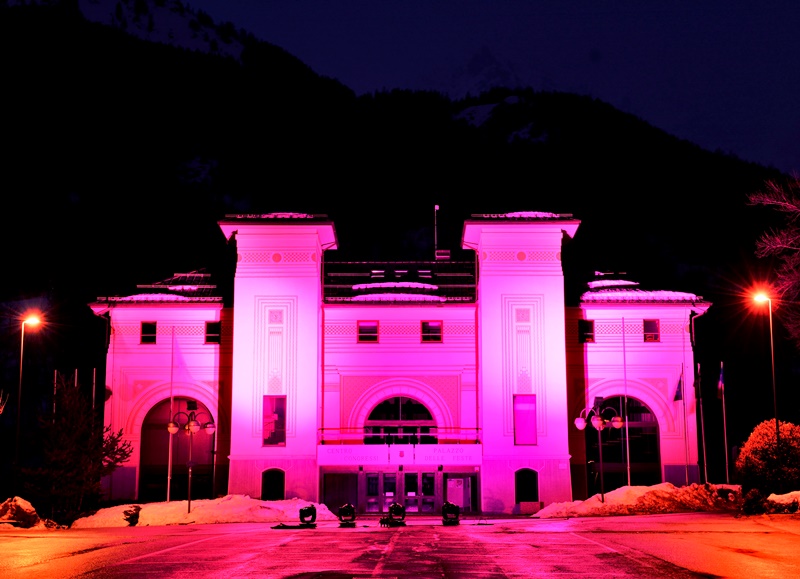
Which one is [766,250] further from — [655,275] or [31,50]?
[31,50]

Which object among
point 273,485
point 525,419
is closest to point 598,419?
point 525,419

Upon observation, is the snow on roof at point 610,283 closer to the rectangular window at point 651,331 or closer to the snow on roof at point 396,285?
the rectangular window at point 651,331

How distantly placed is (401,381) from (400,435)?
2480 millimetres

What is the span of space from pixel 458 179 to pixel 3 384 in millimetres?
63802

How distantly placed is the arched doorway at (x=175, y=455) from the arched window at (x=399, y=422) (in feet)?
24.4

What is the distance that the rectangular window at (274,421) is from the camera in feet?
132

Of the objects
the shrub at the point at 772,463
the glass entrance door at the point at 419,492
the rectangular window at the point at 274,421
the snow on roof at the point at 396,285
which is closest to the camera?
the shrub at the point at 772,463

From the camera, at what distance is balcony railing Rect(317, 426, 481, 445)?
136 ft

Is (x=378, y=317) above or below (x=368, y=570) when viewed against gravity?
above

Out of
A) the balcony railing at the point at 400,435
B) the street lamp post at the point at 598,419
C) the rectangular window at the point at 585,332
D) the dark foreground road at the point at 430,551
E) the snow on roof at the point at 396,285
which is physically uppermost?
the snow on roof at the point at 396,285

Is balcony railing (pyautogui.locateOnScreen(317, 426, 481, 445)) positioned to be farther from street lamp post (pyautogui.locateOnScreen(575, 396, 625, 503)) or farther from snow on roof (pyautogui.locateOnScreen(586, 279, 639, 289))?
snow on roof (pyautogui.locateOnScreen(586, 279, 639, 289))

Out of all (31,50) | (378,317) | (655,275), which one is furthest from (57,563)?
(31,50)

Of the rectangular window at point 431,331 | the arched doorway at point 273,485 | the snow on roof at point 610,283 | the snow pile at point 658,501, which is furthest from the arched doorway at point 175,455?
the snow on roof at point 610,283

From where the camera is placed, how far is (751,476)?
29969mm
